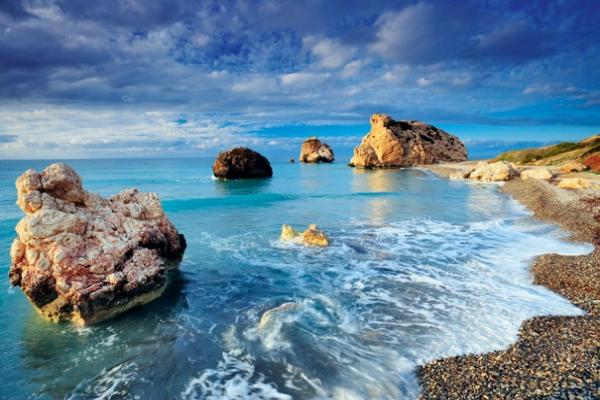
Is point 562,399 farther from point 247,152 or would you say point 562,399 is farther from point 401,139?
point 401,139

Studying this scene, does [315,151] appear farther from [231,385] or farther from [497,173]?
[231,385]

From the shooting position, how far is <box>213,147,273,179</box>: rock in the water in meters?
62.7

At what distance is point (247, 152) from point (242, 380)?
2298 inches

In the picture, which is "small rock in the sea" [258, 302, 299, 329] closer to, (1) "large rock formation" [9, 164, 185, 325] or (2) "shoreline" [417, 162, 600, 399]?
(1) "large rock formation" [9, 164, 185, 325]

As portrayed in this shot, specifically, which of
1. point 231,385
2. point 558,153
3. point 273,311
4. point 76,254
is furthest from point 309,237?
point 558,153

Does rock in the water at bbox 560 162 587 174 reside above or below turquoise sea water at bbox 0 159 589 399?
above

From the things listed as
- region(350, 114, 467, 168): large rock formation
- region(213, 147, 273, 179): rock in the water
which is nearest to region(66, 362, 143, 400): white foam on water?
region(213, 147, 273, 179): rock in the water

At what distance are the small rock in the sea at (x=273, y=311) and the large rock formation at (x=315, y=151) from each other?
137 meters

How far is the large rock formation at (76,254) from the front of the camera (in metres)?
9.55

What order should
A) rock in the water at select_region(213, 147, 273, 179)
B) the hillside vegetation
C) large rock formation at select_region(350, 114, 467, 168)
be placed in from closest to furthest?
the hillside vegetation, rock in the water at select_region(213, 147, 273, 179), large rock formation at select_region(350, 114, 467, 168)

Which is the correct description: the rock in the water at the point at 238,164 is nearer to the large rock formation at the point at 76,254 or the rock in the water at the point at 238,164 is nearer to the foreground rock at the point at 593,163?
the foreground rock at the point at 593,163

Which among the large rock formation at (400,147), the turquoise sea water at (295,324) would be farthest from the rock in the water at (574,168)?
the large rock formation at (400,147)

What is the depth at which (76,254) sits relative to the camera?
979 cm

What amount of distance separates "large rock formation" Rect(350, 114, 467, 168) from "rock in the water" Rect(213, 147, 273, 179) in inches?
2032
